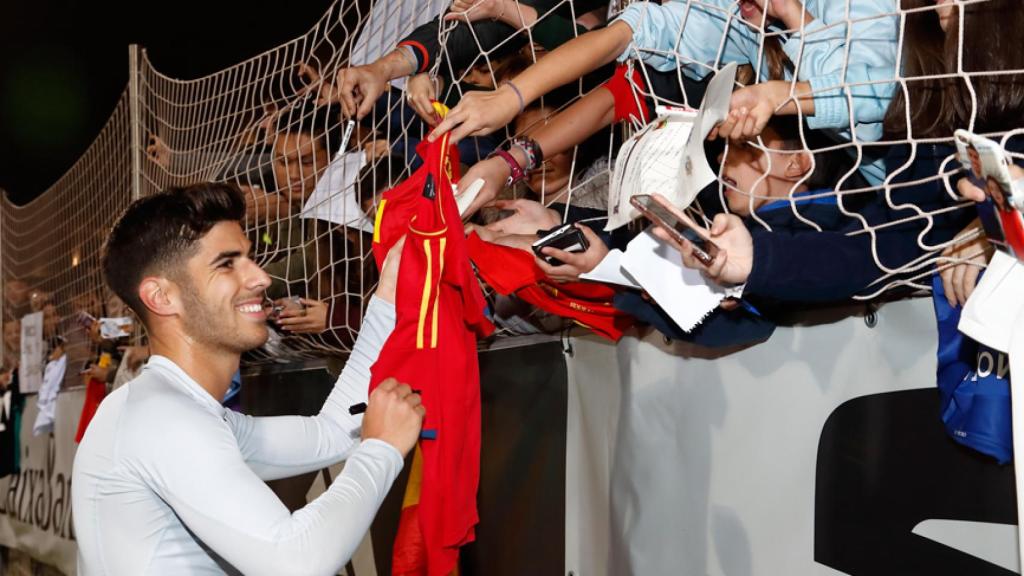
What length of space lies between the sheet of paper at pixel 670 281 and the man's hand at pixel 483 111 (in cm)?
28

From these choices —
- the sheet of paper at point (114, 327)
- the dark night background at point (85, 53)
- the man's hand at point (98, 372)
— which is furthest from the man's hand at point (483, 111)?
the dark night background at point (85, 53)

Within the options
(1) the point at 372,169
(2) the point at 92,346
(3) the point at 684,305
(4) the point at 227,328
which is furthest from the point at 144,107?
(3) the point at 684,305

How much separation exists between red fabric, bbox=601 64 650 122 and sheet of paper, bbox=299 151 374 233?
0.82 m

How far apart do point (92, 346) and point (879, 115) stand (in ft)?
12.8

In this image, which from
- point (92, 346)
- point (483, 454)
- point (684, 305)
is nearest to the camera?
point (684, 305)

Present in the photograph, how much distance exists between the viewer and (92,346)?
4.34 m

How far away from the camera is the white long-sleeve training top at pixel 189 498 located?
118 centimetres

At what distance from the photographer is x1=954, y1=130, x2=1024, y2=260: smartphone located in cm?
90

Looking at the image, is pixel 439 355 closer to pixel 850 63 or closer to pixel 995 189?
pixel 850 63

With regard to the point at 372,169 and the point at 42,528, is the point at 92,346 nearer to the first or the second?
the point at 42,528

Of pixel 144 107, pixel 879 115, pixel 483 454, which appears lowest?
pixel 483 454

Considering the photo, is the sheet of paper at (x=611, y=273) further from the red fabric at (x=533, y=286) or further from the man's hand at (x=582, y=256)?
the red fabric at (x=533, y=286)

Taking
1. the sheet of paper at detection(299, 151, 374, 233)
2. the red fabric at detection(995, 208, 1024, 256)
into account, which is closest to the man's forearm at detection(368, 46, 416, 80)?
the sheet of paper at detection(299, 151, 374, 233)

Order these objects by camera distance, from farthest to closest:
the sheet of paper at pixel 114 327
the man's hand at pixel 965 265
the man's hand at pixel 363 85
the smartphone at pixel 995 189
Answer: the sheet of paper at pixel 114 327 < the man's hand at pixel 363 85 < the man's hand at pixel 965 265 < the smartphone at pixel 995 189
